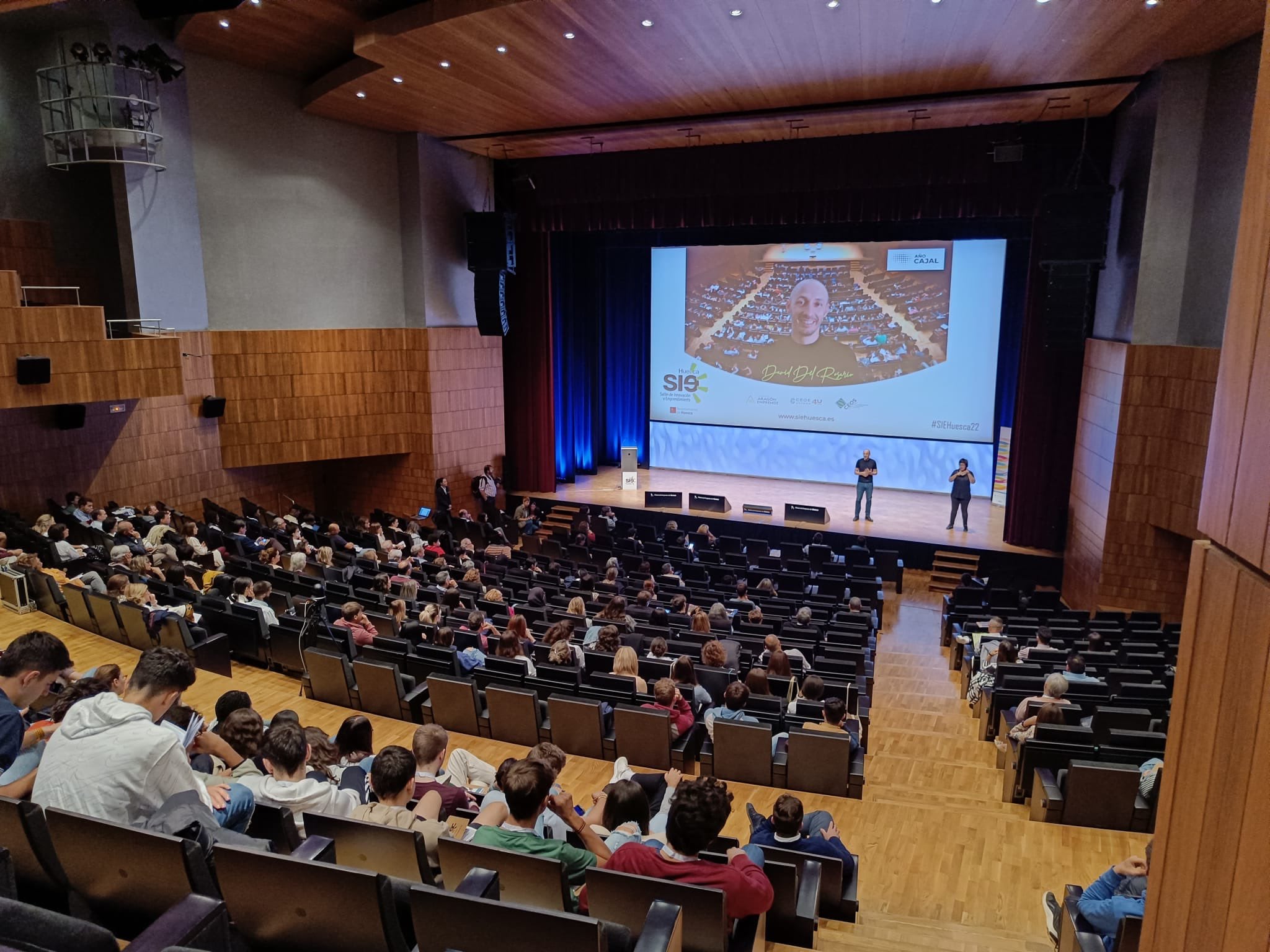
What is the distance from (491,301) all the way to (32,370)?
7.43 meters

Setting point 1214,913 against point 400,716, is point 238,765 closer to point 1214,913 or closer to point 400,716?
point 400,716

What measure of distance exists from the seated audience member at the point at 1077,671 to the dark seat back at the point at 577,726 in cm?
414

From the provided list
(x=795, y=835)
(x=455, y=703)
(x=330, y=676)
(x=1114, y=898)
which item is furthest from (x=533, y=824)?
(x=330, y=676)

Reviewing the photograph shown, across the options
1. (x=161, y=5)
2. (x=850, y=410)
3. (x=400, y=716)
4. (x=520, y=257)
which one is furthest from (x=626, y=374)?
(x=400, y=716)

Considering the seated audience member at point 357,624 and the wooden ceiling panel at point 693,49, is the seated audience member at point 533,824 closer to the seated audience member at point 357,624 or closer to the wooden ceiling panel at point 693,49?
the seated audience member at point 357,624

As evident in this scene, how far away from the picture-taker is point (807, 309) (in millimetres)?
16656

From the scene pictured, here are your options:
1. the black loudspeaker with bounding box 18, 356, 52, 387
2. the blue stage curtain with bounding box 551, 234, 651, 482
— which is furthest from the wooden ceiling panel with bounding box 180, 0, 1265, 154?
the blue stage curtain with bounding box 551, 234, 651, 482

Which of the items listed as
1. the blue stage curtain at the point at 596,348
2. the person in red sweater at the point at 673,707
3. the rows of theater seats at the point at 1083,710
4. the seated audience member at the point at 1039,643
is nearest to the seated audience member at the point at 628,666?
the person in red sweater at the point at 673,707

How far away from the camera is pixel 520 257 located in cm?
1761

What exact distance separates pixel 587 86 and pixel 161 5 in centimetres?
516

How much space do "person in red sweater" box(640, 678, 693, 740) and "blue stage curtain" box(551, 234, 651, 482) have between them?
12500 mm

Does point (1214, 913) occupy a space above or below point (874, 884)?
above

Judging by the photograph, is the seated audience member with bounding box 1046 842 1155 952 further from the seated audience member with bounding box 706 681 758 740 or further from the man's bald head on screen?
the man's bald head on screen

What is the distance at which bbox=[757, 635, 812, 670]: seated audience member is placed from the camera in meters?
7.52
